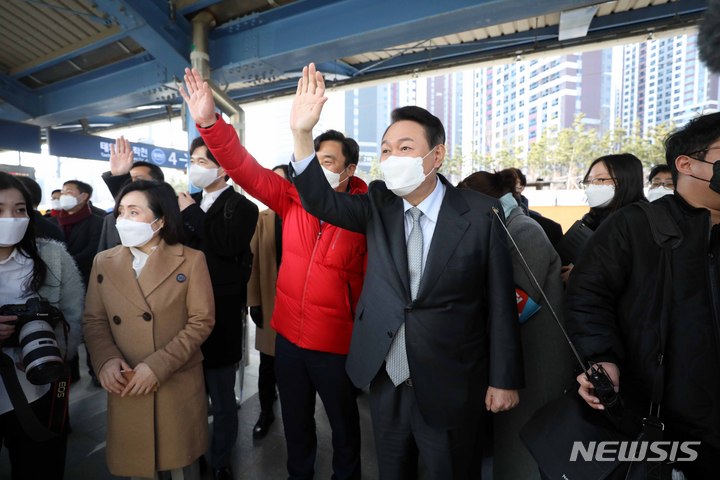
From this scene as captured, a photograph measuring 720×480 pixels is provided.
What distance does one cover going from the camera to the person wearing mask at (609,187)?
2.24 metres

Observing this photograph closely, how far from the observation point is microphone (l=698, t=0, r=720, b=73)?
126cm

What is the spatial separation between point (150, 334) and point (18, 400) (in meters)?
0.46

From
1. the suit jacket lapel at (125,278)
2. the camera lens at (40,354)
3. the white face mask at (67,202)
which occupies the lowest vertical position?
the camera lens at (40,354)

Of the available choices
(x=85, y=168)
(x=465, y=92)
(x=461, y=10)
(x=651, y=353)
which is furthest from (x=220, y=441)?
(x=465, y=92)

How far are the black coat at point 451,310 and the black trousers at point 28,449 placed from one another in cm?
130

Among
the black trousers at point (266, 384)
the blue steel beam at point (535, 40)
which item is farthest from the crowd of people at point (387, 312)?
the blue steel beam at point (535, 40)

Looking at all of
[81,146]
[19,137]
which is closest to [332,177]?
[19,137]

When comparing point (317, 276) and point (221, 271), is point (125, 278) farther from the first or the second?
point (317, 276)

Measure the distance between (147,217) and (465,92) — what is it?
200 ft

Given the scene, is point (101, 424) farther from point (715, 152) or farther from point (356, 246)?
point (715, 152)

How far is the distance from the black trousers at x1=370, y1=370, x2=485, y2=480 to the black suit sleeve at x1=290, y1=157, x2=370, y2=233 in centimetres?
61

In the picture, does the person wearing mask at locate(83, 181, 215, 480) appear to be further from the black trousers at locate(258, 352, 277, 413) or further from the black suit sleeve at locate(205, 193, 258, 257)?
the black trousers at locate(258, 352, 277, 413)

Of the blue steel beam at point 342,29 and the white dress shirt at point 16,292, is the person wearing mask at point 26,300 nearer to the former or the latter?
the white dress shirt at point 16,292

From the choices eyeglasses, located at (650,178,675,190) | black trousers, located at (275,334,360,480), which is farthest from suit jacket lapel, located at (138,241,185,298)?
eyeglasses, located at (650,178,675,190)
